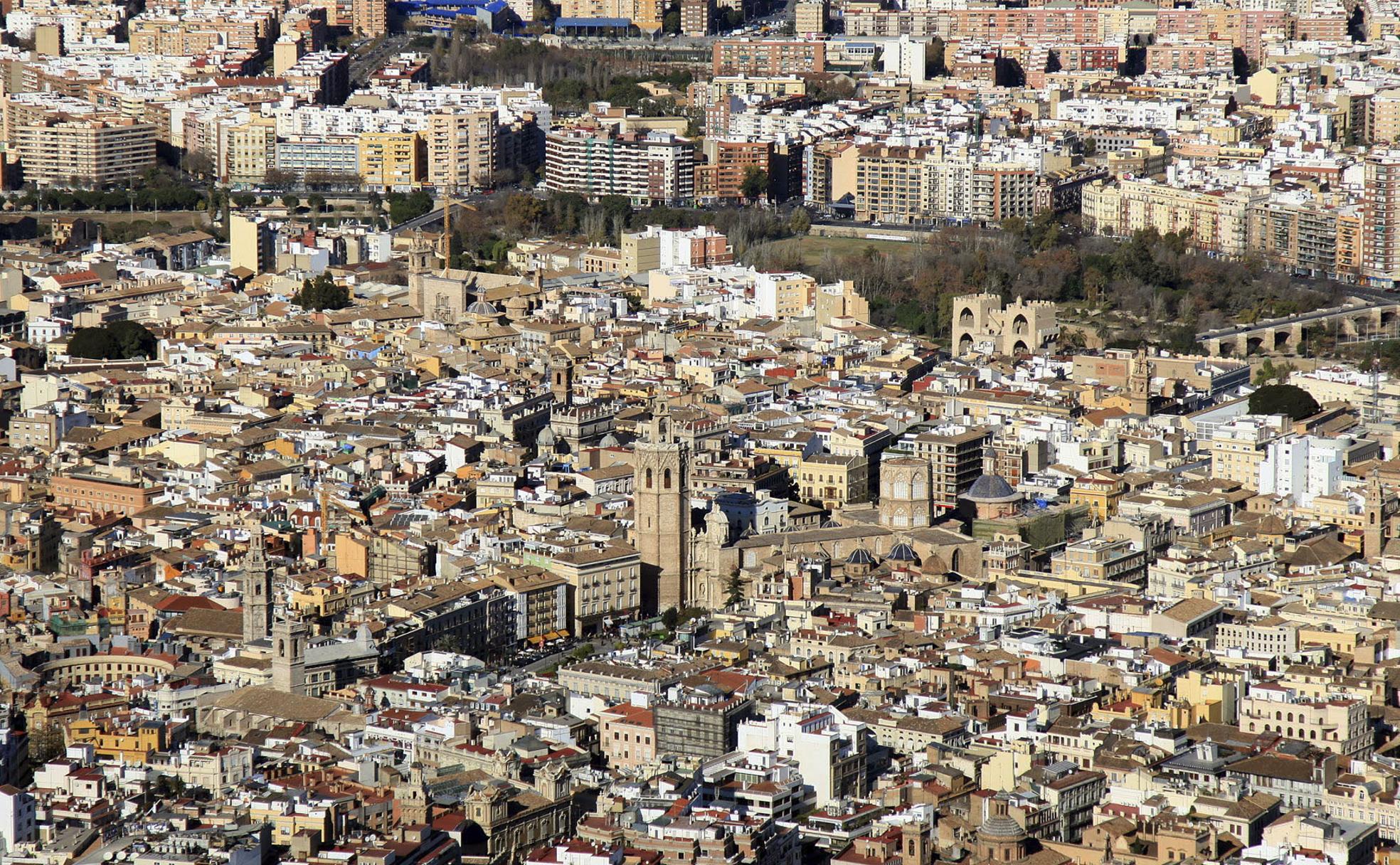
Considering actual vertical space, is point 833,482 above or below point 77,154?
below

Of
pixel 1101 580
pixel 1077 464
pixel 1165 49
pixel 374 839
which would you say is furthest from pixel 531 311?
pixel 1165 49

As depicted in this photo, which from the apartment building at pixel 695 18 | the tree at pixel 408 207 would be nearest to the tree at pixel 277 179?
the tree at pixel 408 207

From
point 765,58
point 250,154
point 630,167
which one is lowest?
point 630,167

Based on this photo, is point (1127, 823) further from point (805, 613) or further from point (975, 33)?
point (975, 33)

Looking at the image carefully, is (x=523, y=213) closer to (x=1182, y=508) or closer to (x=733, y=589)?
(x=1182, y=508)

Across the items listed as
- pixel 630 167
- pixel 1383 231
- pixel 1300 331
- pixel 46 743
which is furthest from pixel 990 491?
pixel 630 167

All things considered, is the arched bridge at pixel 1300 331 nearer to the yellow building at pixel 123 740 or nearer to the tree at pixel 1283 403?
the tree at pixel 1283 403

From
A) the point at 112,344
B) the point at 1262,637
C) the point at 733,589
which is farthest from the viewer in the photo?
the point at 112,344
